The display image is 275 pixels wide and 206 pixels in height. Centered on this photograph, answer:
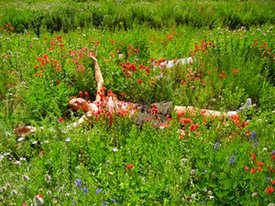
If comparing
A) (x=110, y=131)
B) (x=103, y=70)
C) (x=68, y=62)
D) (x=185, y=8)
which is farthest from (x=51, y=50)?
(x=185, y=8)

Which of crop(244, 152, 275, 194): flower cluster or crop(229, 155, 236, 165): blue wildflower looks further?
crop(229, 155, 236, 165): blue wildflower

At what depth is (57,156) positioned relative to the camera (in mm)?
4750

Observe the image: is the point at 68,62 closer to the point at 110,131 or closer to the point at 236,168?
the point at 110,131

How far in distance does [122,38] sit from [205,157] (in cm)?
546

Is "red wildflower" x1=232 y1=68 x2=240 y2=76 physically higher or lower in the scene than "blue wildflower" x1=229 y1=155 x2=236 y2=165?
lower

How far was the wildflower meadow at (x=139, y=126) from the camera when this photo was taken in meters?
4.05

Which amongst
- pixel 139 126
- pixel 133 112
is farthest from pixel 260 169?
pixel 133 112

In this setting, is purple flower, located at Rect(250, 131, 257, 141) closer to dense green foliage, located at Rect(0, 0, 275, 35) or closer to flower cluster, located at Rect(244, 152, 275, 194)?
A: flower cluster, located at Rect(244, 152, 275, 194)

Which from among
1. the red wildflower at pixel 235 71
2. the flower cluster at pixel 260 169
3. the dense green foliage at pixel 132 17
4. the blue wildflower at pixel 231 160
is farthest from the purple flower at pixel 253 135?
the dense green foliage at pixel 132 17

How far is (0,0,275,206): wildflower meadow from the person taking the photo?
4.05 meters

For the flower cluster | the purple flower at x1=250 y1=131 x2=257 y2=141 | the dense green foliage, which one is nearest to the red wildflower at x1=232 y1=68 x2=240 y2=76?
the purple flower at x1=250 y1=131 x2=257 y2=141

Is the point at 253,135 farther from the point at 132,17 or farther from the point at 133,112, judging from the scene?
the point at 132,17

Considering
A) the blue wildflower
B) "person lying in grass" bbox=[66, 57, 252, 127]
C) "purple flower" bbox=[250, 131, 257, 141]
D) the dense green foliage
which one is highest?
the blue wildflower

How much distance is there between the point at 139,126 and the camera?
5.52 meters
